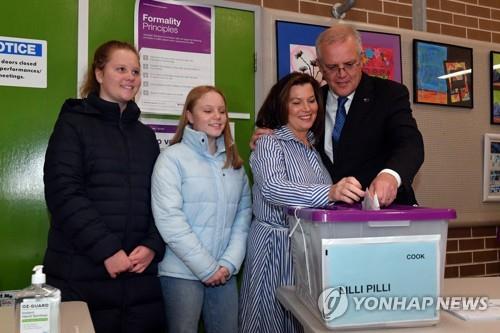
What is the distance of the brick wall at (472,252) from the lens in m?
2.92

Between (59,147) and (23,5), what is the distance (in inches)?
33.1

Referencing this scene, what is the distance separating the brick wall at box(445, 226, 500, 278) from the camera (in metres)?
2.92

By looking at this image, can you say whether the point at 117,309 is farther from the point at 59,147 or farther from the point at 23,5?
the point at 23,5

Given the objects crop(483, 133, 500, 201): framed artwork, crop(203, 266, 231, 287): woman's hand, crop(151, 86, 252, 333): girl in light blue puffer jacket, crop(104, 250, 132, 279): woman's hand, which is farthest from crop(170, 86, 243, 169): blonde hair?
crop(483, 133, 500, 201): framed artwork

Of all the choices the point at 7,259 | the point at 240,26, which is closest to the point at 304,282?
the point at 7,259

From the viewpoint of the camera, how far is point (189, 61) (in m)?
2.26

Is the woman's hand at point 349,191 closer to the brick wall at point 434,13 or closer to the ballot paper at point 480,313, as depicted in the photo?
the ballot paper at point 480,313

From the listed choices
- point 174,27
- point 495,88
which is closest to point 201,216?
point 174,27

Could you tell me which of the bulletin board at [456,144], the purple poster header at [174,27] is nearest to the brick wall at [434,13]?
the bulletin board at [456,144]

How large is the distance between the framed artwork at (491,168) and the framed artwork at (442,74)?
28cm

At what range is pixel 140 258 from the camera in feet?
5.26

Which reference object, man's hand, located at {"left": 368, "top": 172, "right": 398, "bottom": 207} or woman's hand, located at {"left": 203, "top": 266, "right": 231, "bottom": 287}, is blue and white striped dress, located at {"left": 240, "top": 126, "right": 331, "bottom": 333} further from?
man's hand, located at {"left": 368, "top": 172, "right": 398, "bottom": 207}

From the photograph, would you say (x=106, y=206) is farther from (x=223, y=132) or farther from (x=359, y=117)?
(x=359, y=117)

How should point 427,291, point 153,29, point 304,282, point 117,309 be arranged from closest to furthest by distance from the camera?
point 427,291, point 304,282, point 117,309, point 153,29
